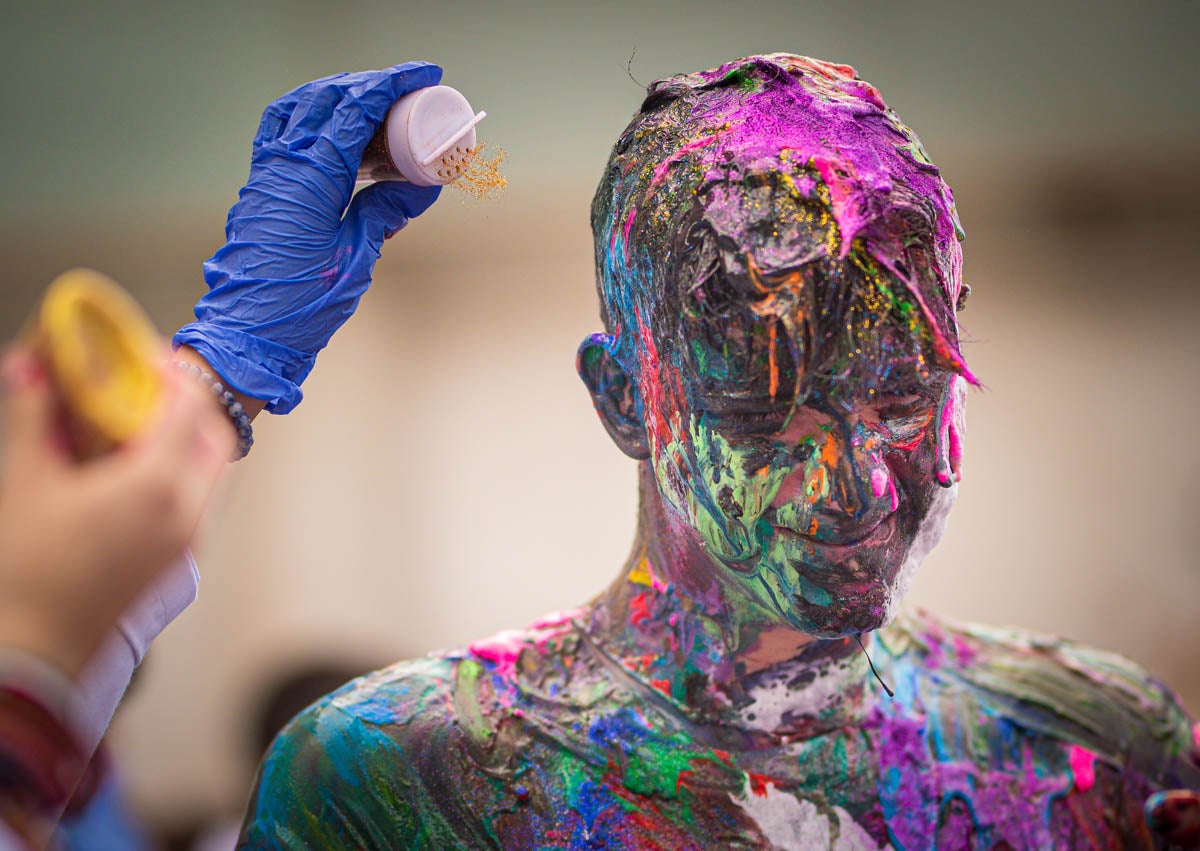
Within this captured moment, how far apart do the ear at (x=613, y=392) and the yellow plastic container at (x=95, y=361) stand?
542 millimetres

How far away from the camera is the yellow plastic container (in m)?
0.75

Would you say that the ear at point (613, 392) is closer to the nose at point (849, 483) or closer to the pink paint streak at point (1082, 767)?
the nose at point (849, 483)

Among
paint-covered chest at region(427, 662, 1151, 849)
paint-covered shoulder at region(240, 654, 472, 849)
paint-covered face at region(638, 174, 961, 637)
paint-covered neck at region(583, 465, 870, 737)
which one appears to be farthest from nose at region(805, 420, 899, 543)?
paint-covered shoulder at region(240, 654, 472, 849)

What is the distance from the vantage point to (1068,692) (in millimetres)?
1466

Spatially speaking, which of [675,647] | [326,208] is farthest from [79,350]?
[675,647]

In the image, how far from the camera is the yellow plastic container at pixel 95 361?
754 mm

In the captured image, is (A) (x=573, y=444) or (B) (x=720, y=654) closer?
(B) (x=720, y=654)

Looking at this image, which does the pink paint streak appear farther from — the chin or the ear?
the ear

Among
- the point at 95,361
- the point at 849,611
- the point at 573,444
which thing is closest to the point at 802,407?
the point at 849,611

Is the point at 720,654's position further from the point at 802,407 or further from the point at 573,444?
the point at 573,444

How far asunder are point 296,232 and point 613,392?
37 centimetres

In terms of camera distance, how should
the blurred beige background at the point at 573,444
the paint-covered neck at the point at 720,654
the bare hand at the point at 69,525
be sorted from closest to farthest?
the bare hand at the point at 69,525, the paint-covered neck at the point at 720,654, the blurred beige background at the point at 573,444

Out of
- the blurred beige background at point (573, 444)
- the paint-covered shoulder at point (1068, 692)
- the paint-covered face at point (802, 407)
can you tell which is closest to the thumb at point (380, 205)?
the paint-covered face at point (802, 407)

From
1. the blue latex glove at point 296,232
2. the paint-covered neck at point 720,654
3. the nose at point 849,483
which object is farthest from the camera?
the paint-covered neck at point 720,654
